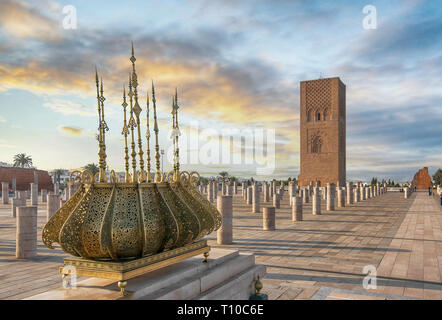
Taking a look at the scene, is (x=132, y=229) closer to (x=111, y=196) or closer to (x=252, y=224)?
(x=111, y=196)

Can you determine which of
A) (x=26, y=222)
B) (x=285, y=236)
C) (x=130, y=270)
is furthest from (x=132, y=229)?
(x=285, y=236)

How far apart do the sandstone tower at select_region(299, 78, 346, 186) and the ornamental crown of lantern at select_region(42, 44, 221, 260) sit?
57056mm

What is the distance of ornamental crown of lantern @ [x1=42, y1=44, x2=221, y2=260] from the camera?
3148 millimetres

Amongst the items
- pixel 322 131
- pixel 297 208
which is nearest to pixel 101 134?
pixel 297 208

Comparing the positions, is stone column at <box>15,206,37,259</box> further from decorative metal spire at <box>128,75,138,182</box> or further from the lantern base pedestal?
decorative metal spire at <box>128,75,138,182</box>

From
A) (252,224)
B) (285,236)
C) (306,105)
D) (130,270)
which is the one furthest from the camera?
(306,105)

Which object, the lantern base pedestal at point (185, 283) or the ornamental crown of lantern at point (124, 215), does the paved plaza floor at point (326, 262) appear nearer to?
the lantern base pedestal at point (185, 283)

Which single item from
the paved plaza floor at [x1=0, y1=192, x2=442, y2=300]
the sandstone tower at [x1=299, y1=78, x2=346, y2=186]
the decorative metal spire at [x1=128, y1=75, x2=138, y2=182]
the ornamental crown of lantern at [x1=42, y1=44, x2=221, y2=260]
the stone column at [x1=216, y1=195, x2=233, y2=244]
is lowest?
the paved plaza floor at [x1=0, y1=192, x2=442, y2=300]

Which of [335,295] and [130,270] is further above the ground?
[130,270]

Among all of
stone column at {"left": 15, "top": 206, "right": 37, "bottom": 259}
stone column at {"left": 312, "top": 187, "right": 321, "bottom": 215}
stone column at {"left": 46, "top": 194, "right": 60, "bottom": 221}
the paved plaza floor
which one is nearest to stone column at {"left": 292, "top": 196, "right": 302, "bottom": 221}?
the paved plaza floor

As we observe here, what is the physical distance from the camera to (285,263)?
310 inches

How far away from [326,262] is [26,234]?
723 cm

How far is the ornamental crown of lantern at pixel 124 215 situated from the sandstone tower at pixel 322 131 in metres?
57.1
